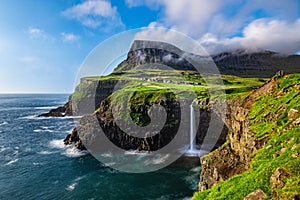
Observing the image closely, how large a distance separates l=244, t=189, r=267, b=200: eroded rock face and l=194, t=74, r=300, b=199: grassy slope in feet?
0.87

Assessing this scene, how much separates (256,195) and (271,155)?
15.6 feet

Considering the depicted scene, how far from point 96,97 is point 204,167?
118021mm

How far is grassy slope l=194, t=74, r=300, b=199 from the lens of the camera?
10.9 meters

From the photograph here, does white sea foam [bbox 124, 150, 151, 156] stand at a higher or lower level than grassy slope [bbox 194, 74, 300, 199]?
lower

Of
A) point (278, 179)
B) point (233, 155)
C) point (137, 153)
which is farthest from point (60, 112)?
point (278, 179)

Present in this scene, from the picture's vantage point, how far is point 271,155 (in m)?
14.7

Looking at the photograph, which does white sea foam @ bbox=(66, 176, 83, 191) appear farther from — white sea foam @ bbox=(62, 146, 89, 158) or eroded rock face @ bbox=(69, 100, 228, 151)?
eroded rock face @ bbox=(69, 100, 228, 151)

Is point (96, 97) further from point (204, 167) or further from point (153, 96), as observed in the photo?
point (204, 167)

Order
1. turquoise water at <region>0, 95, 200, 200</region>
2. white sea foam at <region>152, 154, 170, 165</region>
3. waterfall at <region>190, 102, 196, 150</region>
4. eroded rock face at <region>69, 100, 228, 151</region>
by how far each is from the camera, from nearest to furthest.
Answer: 1. turquoise water at <region>0, 95, 200, 200</region>
2. white sea foam at <region>152, 154, 170, 165</region>
3. eroded rock face at <region>69, 100, 228, 151</region>
4. waterfall at <region>190, 102, 196, 150</region>

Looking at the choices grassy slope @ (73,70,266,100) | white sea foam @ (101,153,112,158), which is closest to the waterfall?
grassy slope @ (73,70,266,100)

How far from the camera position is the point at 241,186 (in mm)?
12742

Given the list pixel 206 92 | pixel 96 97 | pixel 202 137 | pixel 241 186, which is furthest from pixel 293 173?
pixel 96 97

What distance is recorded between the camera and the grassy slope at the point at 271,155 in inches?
427

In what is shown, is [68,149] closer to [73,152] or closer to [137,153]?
[73,152]
